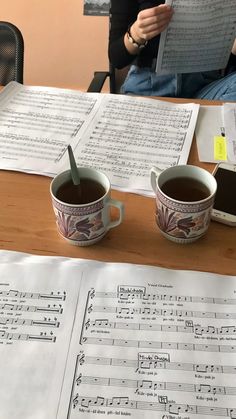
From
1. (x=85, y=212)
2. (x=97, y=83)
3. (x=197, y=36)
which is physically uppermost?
(x=197, y=36)

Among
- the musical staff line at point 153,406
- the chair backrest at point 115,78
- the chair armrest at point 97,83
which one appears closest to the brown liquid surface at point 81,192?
the musical staff line at point 153,406

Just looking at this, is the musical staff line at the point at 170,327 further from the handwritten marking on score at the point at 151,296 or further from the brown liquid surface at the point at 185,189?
the brown liquid surface at the point at 185,189

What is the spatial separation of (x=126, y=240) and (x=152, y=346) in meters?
0.18

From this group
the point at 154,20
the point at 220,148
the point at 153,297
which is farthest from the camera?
the point at 154,20

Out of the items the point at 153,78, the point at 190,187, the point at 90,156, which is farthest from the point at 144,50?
the point at 190,187

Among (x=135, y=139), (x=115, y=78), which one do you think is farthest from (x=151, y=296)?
(x=115, y=78)

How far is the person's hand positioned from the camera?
3.02 ft

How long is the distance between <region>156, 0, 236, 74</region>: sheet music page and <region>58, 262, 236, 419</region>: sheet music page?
0.60m

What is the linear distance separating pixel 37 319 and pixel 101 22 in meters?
1.72

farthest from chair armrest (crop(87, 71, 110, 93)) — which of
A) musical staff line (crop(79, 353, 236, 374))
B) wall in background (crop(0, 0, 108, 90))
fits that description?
wall in background (crop(0, 0, 108, 90))

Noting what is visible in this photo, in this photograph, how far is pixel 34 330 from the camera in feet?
1.70

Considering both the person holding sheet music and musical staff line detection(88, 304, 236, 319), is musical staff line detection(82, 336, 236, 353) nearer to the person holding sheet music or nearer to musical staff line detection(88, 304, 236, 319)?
musical staff line detection(88, 304, 236, 319)

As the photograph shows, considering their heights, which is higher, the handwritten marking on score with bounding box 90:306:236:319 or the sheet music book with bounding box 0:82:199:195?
the sheet music book with bounding box 0:82:199:195

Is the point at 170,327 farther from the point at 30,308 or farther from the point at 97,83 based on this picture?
the point at 97,83
